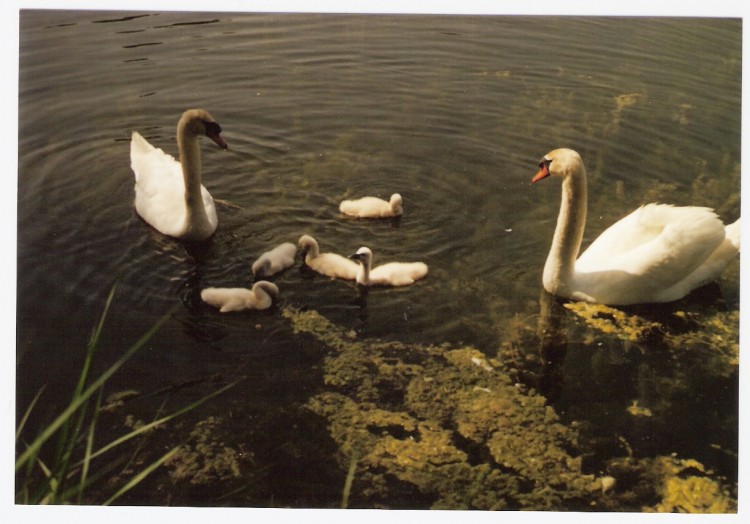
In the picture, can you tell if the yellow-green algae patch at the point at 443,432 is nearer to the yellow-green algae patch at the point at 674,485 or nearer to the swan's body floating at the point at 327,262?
the yellow-green algae patch at the point at 674,485

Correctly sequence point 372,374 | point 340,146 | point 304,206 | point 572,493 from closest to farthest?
point 572,493 → point 372,374 → point 304,206 → point 340,146

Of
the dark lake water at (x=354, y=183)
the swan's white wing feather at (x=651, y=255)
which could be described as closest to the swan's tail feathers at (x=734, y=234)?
the swan's white wing feather at (x=651, y=255)

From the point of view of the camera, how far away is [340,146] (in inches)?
376

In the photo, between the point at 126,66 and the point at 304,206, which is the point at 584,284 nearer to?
the point at 304,206

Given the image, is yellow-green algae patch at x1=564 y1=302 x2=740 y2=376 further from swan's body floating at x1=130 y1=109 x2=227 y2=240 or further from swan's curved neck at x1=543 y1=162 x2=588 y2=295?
swan's body floating at x1=130 y1=109 x2=227 y2=240

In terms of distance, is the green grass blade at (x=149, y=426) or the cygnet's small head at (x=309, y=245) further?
the cygnet's small head at (x=309, y=245)

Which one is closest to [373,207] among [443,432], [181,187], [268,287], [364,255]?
[364,255]

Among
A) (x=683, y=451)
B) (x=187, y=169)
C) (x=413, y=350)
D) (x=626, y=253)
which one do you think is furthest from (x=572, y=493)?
(x=187, y=169)

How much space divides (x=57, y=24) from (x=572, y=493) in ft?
18.2

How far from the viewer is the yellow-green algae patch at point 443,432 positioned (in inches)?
244

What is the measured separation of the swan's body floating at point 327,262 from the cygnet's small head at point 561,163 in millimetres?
1874

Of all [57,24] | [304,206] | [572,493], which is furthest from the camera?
[304,206]

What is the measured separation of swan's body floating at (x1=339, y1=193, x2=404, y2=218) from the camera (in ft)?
28.2

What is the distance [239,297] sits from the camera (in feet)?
24.2
